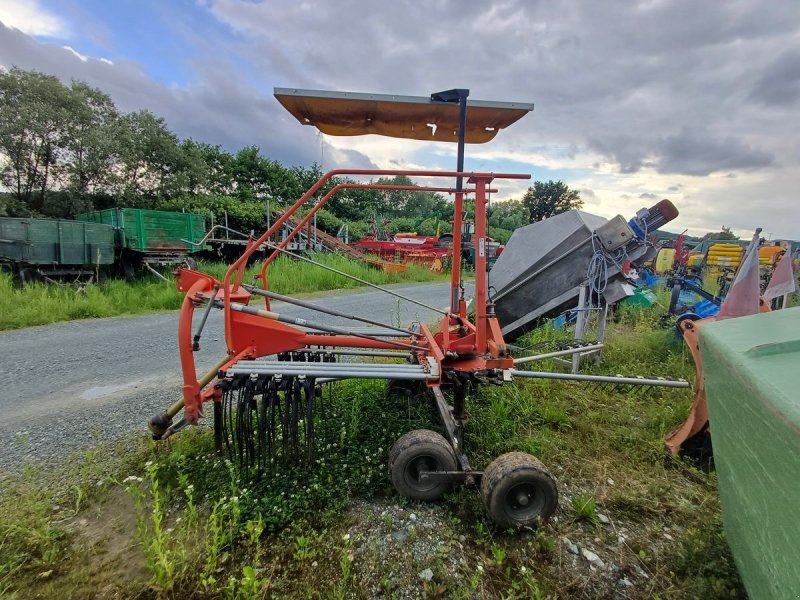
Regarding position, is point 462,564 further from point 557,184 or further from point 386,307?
point 557,184

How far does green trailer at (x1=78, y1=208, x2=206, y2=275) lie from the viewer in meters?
11.1

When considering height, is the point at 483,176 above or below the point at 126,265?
above

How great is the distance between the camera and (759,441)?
4.86 ft

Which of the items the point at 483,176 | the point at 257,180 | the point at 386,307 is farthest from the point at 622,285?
the point at 257,180

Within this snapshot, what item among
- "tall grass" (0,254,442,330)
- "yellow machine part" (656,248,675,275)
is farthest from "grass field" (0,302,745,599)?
"yellow machine part" (656,248,675,275)

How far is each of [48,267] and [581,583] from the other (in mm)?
12230

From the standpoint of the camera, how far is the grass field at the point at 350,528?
2.09 meters

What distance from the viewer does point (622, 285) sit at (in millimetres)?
5348

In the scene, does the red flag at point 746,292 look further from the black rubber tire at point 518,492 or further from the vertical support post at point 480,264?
the black rubber tire at point 518,492

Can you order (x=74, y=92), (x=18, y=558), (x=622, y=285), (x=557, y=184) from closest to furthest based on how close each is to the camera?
(x=18, y=558) → (x=622, y=285) → (x=74, y=92) → (x=557, y=184)

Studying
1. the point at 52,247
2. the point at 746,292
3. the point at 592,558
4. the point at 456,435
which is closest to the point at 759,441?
the point at 592,558

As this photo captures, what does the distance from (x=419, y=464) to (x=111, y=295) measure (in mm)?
9707

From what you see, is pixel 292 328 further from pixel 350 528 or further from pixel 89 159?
pixel 89 159

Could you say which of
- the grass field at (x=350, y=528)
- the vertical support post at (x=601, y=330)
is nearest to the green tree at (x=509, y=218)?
the vertical support post at (x=601, y=330)
